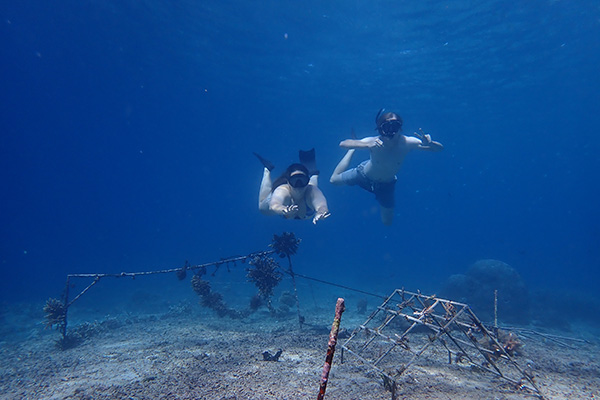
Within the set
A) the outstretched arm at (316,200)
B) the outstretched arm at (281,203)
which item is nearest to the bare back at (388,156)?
the outstretched arm at (316,200)

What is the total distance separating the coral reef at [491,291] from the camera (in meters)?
15.9

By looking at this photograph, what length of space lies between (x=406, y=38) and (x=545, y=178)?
100611 mm

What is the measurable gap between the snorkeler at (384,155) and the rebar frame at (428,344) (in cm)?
478

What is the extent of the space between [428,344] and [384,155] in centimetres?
675

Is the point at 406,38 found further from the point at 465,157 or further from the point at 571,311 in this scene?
the point at 465,157

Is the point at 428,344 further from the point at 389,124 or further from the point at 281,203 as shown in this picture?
the point at 389,124

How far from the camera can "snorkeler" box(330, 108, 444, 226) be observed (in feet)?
28.2

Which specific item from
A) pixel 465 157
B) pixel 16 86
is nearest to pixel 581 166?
pixel 465 157

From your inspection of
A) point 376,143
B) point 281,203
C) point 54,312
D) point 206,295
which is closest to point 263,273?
point 281,203

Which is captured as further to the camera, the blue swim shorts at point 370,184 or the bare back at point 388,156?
the blue swim shorts at point 370,184

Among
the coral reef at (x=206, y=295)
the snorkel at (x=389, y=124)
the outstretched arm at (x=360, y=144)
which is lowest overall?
the coral reef at (x=206, y=295)

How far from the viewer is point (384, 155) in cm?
969

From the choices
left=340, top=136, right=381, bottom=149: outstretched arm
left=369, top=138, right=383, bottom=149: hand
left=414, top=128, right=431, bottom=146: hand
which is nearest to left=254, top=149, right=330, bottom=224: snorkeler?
left=340, top=136, right=381, bottom=149: outstretched arm

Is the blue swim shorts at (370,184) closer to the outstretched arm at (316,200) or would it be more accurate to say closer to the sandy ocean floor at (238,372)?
the outstretched arm at (316,200)
